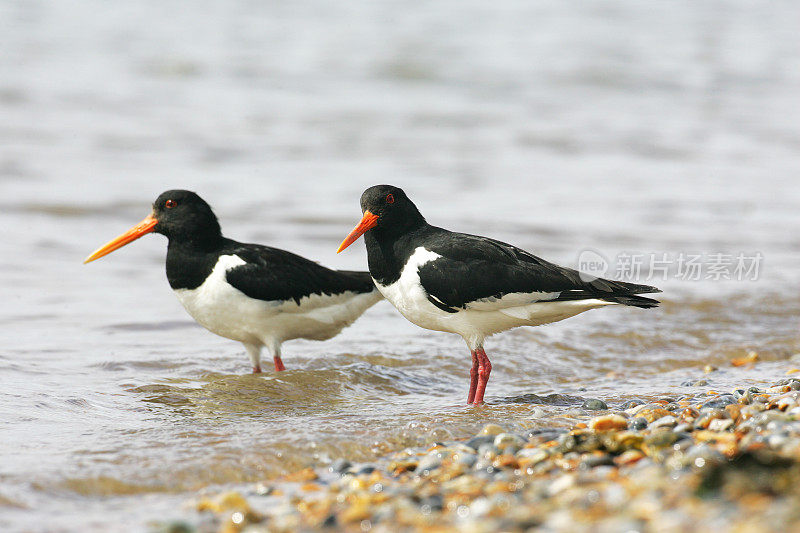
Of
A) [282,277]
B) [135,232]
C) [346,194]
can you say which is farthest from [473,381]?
[346,194]

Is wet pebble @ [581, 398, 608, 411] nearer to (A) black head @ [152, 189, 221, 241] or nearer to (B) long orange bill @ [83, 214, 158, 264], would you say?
(A) black head @ [152, 189, 221, 241]

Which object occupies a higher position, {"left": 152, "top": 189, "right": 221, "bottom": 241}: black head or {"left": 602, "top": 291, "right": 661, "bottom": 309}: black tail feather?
{"left": 152, "top": 189, "right": 221, "bottom": 241}: black head

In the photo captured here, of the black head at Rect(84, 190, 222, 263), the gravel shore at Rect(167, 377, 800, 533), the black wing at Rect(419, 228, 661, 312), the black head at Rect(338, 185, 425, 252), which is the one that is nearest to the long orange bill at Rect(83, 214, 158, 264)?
the black head at Rect(84, 190, 222, 263)

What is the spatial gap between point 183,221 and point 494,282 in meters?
2.09

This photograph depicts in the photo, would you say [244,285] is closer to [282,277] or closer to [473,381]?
[282,277]

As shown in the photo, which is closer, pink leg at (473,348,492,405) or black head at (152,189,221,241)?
pink leg at (473,348,492,405)

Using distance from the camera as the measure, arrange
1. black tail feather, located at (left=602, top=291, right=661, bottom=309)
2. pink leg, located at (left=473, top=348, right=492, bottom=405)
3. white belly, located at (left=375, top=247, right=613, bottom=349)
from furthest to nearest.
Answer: pink leg, located at (left=473, top=348, right=492, bottom=405)
white belly, located at (left=375, top=247, right=613, bottom=349)
black tail feather, located at (left=602, top=291, right=661, bottom=309)

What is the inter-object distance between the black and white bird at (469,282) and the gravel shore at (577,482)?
2.57 ft

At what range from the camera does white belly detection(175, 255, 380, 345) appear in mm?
5738

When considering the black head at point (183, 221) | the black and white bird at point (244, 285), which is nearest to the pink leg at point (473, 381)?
the black and white bird at point (244, 285)

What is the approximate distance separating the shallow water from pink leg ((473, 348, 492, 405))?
8 centimetres

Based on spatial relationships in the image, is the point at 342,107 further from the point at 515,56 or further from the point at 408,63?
the point at 515,56

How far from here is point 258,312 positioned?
5.79 m

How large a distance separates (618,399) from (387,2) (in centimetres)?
2032
